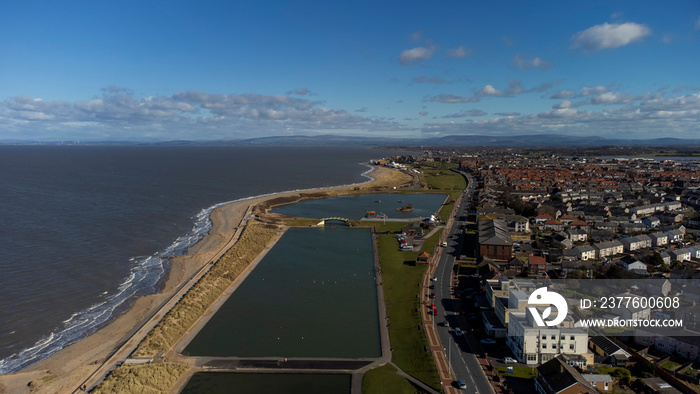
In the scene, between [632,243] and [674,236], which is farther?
[674,236]

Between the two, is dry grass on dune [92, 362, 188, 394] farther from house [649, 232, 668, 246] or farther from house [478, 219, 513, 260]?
house [649, 232, 668, 246]

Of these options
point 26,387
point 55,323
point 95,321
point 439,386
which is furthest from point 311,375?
point 55,323

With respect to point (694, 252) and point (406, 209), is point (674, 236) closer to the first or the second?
point (694, 252)

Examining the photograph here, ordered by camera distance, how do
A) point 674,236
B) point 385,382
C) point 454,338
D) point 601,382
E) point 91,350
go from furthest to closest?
1. point 674,236
2. point 454,338
3. point 91,350
4. point 385,382
5. point 601,382

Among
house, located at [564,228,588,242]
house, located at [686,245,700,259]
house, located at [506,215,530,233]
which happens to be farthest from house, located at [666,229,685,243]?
house, located at [506,215,530,233]

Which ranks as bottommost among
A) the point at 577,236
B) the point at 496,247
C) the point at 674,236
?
the point at 577,236

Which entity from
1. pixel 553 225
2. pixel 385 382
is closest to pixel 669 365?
pixel 385 382

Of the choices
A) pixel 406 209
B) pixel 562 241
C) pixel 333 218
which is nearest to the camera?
pixel 562 241
